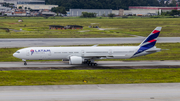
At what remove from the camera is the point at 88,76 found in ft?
135

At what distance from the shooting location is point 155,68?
47.9 m

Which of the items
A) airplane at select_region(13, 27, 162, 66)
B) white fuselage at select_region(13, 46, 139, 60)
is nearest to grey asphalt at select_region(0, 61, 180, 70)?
airplane at select_region(13, 27, 162, 66)

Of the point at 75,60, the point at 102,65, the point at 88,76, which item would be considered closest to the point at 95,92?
the point at 88,76

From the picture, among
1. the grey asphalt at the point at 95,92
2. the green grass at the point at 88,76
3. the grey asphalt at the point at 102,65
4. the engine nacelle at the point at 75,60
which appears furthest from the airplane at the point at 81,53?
the grey asphalt at the point at 95,92

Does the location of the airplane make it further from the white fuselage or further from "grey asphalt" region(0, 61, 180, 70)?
"grey asphalt" region(0, 61, 180, 70)

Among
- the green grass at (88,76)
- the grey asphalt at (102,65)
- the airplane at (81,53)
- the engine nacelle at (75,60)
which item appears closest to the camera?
the green grass at (88,76)

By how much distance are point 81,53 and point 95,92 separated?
1952cm

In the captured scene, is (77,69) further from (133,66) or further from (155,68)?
(155,68)

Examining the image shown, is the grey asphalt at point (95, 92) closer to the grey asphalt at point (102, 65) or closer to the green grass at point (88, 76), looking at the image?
the green grass at point (88, 76)

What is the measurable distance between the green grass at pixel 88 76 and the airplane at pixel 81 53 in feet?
17.8

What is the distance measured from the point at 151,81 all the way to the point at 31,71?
66.5 feet

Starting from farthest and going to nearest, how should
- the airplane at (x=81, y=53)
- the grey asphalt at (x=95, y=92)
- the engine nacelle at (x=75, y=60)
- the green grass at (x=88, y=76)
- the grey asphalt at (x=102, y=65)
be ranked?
1. the airplane at (x=81, y=53)
2. the engine nacelle at (x=75, y=60)
3. the grey asphalt at (x=102, y=65)
4. the green grass at (x=88, y=76)
5. the grey asphalt at (x=95, y=92)

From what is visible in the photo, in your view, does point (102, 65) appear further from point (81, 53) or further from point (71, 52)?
point (71, 52)

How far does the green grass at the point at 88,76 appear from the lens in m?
37.0
